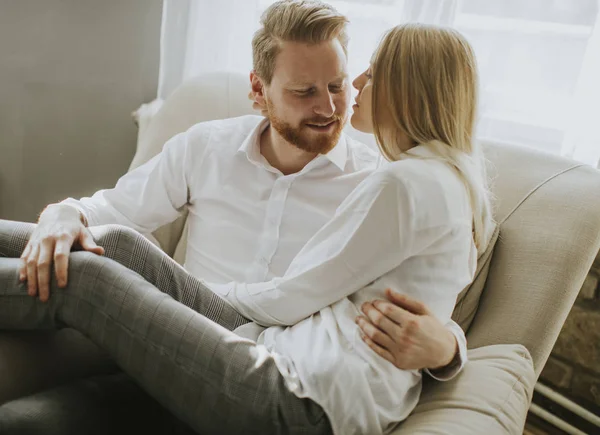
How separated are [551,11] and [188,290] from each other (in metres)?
1.10

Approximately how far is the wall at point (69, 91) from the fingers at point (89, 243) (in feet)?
4.56

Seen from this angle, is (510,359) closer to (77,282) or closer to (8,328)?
(77,282)

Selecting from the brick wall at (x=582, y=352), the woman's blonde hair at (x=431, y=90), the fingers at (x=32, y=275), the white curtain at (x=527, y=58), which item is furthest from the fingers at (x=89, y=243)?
the brick wall at (x=582, y=352)

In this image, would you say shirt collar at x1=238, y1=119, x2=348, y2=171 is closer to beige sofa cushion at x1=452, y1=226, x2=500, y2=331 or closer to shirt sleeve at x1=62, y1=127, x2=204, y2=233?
shirt sleeve at x1=62, y1=127, x2=204, y2=233

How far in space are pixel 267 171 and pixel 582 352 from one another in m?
1.03

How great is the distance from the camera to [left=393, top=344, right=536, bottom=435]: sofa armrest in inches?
38.1

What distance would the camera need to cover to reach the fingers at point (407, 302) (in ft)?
3.29

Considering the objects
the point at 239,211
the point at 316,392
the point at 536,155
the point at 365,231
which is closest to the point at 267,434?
the point at 316,392

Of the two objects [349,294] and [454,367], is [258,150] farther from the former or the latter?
[454,367]

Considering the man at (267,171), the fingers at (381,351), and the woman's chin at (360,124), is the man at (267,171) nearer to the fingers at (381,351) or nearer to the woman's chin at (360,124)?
the woman's chin at (360,124)

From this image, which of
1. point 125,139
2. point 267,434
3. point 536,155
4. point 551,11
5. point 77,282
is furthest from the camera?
point 125,139

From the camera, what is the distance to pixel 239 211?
1532 millimetres


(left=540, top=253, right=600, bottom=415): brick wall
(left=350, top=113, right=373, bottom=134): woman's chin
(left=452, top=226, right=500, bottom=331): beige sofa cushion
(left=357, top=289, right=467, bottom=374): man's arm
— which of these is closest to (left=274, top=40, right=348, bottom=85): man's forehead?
(left=350, top=113, right=373, bottom=134): woman's chin

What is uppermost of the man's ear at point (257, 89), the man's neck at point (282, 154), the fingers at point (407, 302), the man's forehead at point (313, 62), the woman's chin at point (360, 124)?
the man's forehead at point (313, 62)
